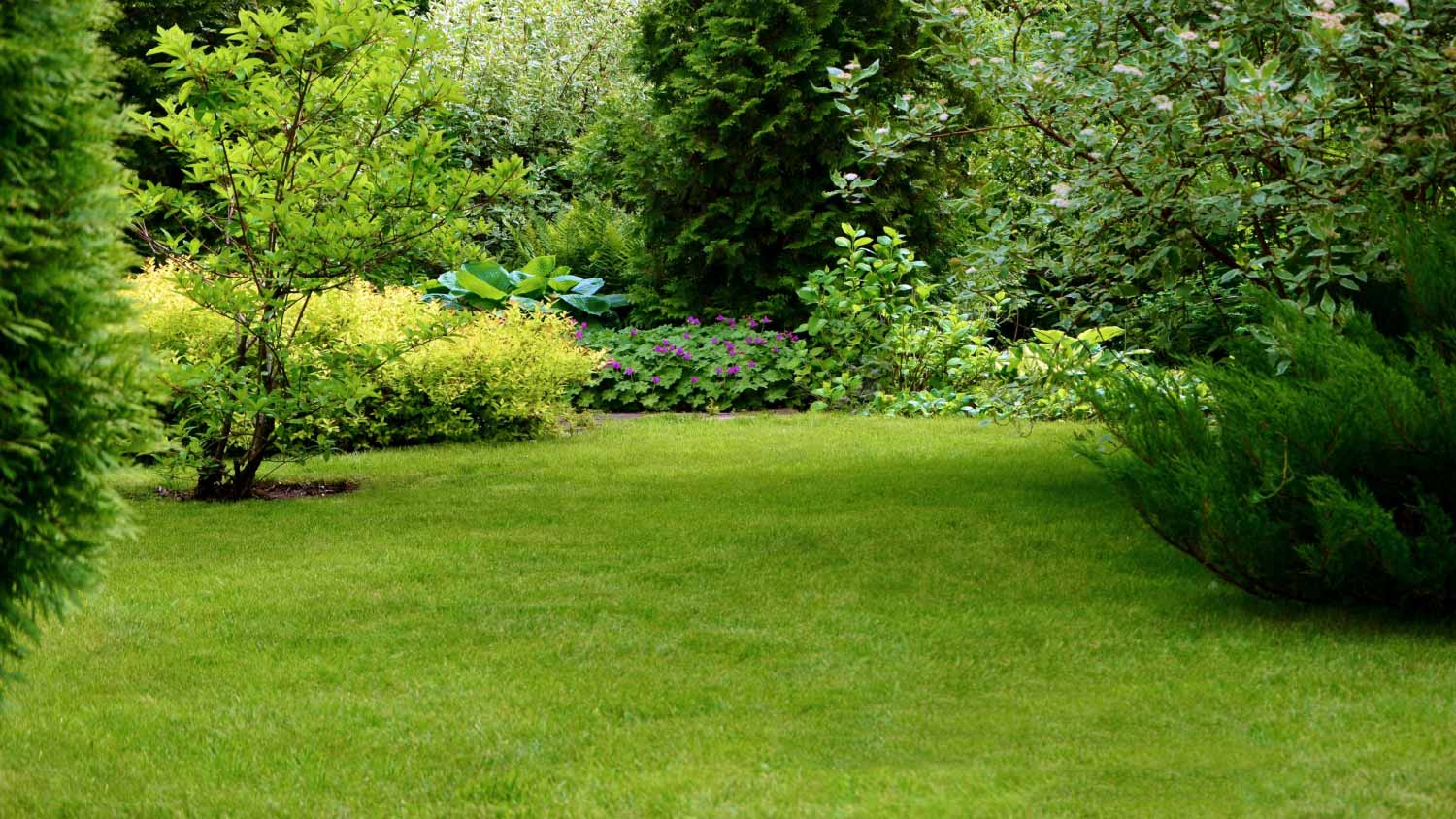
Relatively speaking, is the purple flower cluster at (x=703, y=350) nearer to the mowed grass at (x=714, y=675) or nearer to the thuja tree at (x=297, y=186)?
the thuja tree at (x=297, y=186)

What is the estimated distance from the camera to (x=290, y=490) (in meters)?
8.27

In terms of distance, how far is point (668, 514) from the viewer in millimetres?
7098

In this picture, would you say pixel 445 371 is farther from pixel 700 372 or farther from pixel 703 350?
pixel 703 350

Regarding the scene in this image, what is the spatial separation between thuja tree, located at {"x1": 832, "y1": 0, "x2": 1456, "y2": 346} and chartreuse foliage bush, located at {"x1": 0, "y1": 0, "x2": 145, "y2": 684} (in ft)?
13.2

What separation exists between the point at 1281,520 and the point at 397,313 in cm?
682

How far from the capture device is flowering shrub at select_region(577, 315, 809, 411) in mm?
11906

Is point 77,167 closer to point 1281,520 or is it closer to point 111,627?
point 111,627

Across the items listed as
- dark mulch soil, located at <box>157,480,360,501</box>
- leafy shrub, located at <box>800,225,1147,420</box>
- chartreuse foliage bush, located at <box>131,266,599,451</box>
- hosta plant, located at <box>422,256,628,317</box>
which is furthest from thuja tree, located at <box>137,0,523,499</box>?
leafy shrub, located at <box>800,225,1147,420</box>

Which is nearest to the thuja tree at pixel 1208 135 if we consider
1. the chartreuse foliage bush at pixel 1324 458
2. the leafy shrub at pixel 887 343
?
the chartreuse foliage bush at pixel 1324 458

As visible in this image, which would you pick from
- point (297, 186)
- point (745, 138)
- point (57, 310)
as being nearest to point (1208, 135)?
point (57, 310)

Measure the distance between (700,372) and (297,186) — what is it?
5147 millimetres

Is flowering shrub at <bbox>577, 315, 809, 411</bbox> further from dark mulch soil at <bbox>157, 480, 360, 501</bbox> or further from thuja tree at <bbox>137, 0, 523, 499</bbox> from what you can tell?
thuja tree at <bbox>137, 0, 523, 499</bbox>

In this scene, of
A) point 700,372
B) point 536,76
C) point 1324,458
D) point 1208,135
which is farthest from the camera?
point 536,76

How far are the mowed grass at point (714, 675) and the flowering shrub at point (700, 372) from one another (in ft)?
15.2
